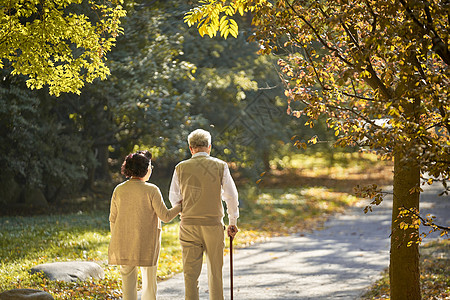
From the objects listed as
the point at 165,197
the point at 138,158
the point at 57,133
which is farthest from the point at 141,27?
the point at 138,158

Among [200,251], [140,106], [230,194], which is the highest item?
[140,106]

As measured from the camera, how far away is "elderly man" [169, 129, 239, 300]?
6422mm

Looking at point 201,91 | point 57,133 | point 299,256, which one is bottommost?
point 299,256

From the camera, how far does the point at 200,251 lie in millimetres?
6480

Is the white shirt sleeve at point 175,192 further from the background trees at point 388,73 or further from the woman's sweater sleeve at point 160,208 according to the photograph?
the background trees at point 388,73

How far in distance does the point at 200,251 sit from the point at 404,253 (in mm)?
2142

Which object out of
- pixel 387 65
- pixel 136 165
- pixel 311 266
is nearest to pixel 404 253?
pixel 387 65

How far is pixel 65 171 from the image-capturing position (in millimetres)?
17391

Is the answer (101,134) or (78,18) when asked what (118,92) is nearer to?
(101,134)

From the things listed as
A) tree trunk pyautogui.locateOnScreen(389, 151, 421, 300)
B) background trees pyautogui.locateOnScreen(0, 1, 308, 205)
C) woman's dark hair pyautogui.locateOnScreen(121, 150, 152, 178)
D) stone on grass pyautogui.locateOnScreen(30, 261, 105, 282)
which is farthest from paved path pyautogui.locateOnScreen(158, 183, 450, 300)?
background trees pyautogui.locateOnScreen(0, 1, 308, 205)

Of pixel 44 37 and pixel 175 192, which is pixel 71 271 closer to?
pixel 175 192

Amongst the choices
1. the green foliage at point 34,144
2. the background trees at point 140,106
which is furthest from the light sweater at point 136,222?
the green foliage at point 34,144

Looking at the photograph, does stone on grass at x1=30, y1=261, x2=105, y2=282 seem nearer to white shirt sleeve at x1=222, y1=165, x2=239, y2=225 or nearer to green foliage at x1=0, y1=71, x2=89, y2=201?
white shirt sleeve at x1=222, y1=165, x2=239, y2=225

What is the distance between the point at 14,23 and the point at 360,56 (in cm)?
482
